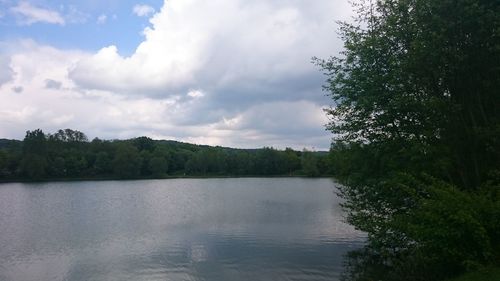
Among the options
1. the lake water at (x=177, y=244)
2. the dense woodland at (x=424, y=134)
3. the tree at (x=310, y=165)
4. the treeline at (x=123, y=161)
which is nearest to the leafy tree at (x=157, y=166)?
the treeline at (x=123, y=161)

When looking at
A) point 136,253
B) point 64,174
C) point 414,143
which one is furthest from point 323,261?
point 64,174

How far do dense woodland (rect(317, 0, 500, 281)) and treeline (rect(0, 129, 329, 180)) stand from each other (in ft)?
354

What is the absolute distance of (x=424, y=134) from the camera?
18.1m

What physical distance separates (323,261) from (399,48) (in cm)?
1163

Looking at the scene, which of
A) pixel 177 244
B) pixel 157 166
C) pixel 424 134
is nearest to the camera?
pixel 424 134

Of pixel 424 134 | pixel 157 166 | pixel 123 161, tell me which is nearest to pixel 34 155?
pixel 123 161

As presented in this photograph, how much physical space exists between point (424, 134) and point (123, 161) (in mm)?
133451

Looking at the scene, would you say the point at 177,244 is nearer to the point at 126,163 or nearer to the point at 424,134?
the point at 424,134

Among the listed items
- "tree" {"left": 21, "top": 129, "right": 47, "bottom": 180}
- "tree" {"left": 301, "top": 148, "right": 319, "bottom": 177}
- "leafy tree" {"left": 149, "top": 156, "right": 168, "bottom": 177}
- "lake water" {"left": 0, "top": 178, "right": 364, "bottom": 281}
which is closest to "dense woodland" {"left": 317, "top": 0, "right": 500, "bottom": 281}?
"lake water" {"left": 0, "top": 178, "right": 364, "bottom": 281}

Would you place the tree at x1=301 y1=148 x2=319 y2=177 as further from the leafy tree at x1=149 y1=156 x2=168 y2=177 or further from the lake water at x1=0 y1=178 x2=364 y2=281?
the lake water at x1=0 y1=178 x2=364 y2=281

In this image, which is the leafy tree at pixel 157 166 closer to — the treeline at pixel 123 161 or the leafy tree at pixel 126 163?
the treeline at pixel 123 161

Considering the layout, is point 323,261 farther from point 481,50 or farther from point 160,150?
point 160,150

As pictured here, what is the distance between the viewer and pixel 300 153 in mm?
180750

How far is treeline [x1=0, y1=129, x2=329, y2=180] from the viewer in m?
133
